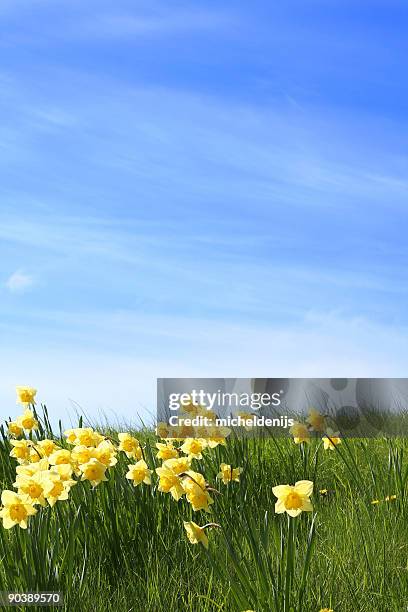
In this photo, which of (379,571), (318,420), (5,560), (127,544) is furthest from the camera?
(318,420)

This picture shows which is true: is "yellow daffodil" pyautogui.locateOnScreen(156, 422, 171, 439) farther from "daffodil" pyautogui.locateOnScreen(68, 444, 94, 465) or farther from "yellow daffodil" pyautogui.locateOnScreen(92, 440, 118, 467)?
"daffodil" pyautogui.locateOnScreen(68, 444, 94, 465)

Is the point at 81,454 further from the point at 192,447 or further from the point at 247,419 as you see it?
the point at 247,419

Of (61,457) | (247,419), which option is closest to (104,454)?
(61,457)

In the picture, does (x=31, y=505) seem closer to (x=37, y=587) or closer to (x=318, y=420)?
(x=37, y=587)

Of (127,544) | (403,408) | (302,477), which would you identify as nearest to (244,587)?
(127,544)

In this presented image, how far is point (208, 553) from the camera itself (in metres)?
2.76

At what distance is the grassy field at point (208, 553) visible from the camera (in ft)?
9.36

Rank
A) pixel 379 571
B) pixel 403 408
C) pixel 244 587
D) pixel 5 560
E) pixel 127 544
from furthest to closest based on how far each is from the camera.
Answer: pixel 403 408 → pixel 127 544 → pixel 379 571 → pixel 5 560 → pixel 244 587

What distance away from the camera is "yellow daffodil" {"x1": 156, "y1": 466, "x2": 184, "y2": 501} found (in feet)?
10.5

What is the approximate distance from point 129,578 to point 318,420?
5.35 ft

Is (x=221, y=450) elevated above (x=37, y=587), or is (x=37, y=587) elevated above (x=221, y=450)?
(x=221, y=450)

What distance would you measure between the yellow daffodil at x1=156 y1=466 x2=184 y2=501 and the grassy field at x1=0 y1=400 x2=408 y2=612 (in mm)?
242

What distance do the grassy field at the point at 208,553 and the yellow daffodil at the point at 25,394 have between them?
32.2 inches

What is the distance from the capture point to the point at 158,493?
157 inches
